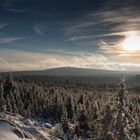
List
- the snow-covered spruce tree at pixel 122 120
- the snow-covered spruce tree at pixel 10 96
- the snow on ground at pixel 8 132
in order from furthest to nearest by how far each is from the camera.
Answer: the snow-covered spruce tree at pixel 10 96, the snow on ground at pixel 8 132, the snow-covered spruce tree at pixel 122 120

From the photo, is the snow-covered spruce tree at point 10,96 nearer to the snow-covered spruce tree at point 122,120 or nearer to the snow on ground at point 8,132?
the snow on ground at point 8,132

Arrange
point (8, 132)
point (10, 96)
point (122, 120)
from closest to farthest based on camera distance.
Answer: point (122, 120), point (8, 132), point (10, 96)

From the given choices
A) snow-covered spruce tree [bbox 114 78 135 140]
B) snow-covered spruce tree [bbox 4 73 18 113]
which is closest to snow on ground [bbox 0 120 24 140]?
snow-covered spruce tree [bbox 114 78 135 140]

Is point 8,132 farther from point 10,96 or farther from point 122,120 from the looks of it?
point 10,96

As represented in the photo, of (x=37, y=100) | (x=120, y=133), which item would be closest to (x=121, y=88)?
(x=120, y=133)

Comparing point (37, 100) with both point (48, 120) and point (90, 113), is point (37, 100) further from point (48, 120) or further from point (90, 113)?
point (90, 113)

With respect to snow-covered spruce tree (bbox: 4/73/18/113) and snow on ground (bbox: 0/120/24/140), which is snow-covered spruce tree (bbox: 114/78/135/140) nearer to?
snow on ground (bbox: 0/120/24/140)

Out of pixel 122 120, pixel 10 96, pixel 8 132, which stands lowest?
pixel 10 96

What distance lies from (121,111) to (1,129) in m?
19.0

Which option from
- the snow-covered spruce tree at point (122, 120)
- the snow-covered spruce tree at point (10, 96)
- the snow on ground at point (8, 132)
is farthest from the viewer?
the snow-covered spruce tree at point (10, 96)

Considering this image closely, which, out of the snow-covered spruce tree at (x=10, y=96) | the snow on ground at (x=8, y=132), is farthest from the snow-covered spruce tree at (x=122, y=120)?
the snow-covered spruce tree at (x=10, y=96)

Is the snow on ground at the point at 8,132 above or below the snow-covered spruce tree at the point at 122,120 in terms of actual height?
below

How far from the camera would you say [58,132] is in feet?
253

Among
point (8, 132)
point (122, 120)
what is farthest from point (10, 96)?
point (122, 120)
